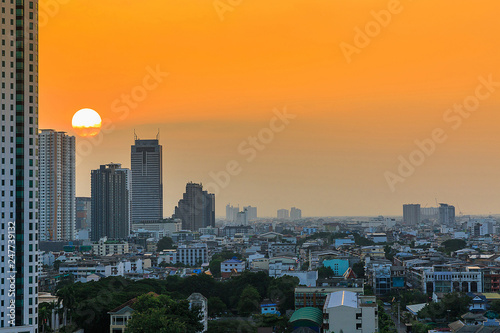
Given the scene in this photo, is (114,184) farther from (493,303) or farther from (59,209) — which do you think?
(493,303)

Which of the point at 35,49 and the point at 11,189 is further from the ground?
the point at 35,49

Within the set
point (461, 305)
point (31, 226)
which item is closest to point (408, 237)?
point (461, 305)

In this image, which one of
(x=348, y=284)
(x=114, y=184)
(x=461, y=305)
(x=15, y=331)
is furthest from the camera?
(x=114, y=184)

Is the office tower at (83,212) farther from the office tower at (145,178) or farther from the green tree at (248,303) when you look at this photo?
the green tree at (248,303)

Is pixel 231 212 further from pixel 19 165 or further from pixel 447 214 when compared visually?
pixel 19 165

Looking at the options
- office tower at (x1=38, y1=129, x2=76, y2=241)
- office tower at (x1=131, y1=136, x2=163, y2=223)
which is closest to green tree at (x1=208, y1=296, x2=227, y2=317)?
office tower at (x1=38, y1=129, x2=76, y2=241)

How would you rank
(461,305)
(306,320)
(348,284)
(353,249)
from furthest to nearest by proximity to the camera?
(353,249) → (348,284) → (461,305) → (306,320)

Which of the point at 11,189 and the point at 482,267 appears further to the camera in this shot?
the point at 482,267

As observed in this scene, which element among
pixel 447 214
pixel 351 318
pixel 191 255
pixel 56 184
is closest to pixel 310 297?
pixel 351 318

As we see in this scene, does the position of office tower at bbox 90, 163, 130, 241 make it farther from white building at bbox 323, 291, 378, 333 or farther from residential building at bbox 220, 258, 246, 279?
white building at bbox 323, 291, 378, 333
